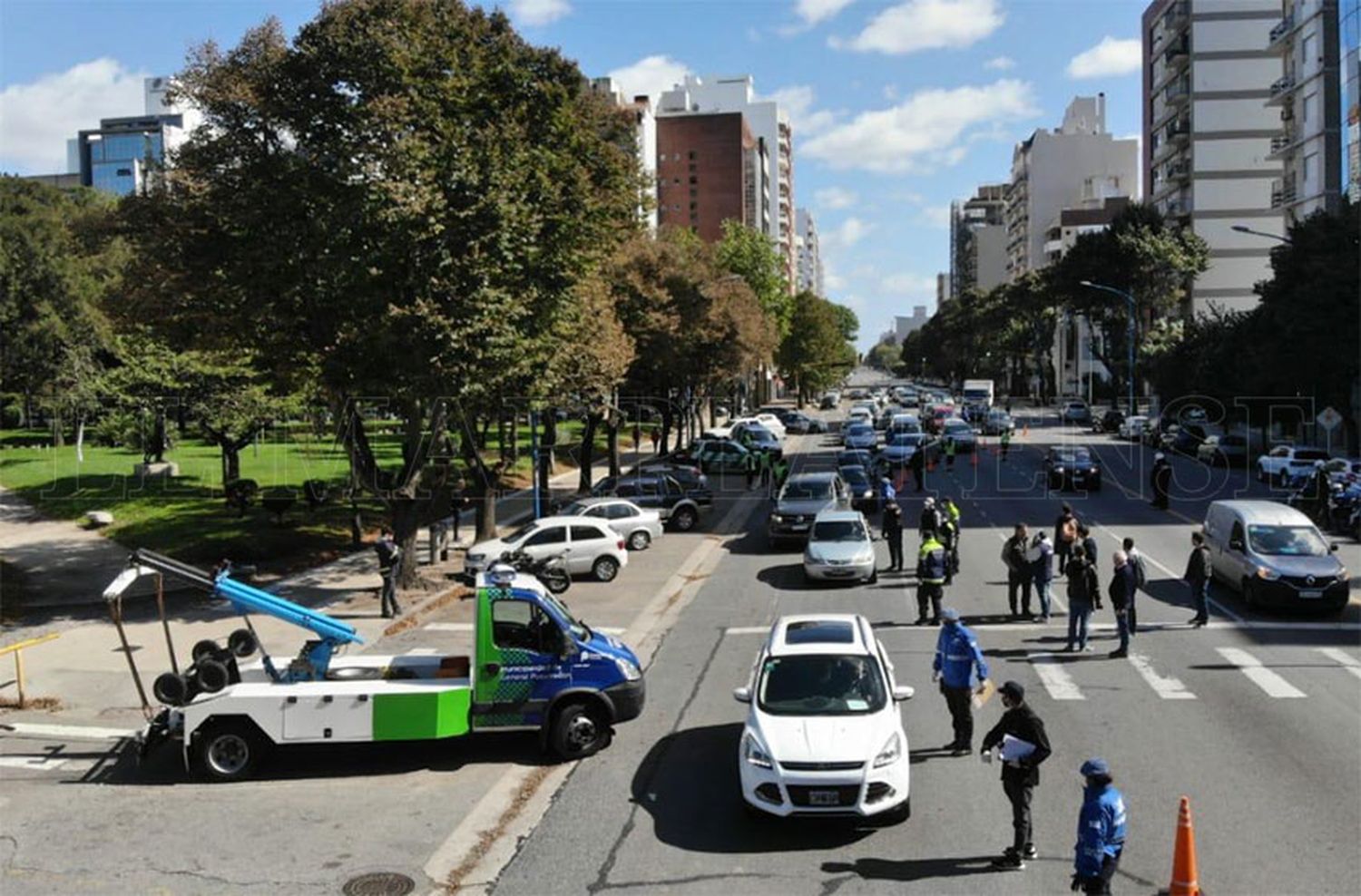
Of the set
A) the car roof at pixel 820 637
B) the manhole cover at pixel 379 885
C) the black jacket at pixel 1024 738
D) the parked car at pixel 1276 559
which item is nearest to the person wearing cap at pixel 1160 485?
the parked car at pixel 1276 559

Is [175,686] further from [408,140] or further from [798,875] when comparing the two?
[408,140]

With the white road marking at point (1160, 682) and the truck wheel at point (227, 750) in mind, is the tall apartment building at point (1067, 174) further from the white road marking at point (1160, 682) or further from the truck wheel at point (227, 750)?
the truck wheel at point (227, 750)

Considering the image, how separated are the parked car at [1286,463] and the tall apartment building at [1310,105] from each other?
25.3 m

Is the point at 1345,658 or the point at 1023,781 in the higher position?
the point at 1023,781

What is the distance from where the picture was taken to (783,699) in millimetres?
11359

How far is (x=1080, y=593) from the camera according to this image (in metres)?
16.8

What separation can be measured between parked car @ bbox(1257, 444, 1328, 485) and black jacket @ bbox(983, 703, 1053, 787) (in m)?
35.3

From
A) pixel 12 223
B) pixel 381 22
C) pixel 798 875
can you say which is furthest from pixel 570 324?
pixel 12 223

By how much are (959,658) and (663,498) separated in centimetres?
2283

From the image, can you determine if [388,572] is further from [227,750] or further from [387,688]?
[387,688]

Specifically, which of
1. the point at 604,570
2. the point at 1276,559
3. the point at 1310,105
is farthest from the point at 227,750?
the point at 1310,105

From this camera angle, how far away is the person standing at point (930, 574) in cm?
1864

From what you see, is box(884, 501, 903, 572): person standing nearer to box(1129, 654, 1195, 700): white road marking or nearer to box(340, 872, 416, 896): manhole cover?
box(1129, 654, 1195, 700): white road marking

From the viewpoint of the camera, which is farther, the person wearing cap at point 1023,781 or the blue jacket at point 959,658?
the blue jacket at point 959,658
